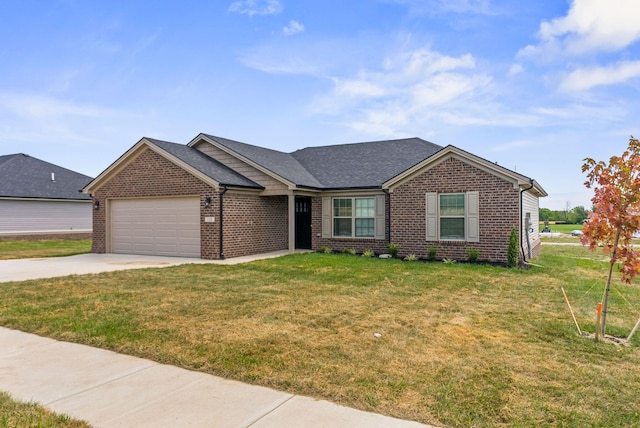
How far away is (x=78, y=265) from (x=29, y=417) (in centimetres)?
1176

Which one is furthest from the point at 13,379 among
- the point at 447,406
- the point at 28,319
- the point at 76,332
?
the point at 447,406

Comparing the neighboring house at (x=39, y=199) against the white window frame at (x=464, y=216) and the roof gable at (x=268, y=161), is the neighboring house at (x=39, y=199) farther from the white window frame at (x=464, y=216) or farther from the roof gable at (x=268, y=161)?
the white window frame at (x=464, y=216)

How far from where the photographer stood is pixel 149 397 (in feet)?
12.8

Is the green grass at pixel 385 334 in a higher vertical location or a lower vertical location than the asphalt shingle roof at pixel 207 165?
lower

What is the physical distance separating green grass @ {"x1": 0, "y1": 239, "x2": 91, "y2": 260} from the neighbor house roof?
9.81 feet

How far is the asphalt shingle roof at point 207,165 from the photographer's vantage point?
51.8 feet

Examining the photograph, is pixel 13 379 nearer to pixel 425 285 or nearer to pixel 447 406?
pixel 447 406

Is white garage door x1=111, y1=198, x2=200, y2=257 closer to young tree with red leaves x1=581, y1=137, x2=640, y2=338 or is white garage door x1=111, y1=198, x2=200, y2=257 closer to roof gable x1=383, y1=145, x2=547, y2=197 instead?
roof gable x1=383, y1=145, x2=547, y2=197

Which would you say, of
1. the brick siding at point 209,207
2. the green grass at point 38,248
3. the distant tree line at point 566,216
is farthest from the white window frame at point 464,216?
the distant tree line at point 566,216

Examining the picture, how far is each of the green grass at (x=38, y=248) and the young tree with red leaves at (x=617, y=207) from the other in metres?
18.9

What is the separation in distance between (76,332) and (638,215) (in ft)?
25.2

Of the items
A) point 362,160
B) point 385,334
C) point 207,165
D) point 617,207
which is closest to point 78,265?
point 207,165

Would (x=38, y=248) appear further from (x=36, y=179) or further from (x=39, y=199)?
(x=36, y=179)

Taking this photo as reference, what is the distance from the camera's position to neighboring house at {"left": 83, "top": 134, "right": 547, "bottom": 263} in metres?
14.1
